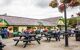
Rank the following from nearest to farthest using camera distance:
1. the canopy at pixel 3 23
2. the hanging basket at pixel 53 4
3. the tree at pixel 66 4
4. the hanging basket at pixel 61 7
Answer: the tree at pixel 66 4 → the hanging basket at pixel 53 4 → the hanging basket at pixel 61 7 → the canopy at pixel 3 23

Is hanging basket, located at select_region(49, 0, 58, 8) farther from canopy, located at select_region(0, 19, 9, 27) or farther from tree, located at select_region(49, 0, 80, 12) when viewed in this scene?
canopy, located at select_region(0, 19, 9, 27)

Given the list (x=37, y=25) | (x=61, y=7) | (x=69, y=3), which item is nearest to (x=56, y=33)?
(x=61, y=7)

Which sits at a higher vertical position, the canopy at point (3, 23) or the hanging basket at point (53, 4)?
the hanging basket at point (53, 4)

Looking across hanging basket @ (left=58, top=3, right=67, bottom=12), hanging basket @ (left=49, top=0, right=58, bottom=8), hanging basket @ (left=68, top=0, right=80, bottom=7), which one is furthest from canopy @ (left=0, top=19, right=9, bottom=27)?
hanging basket @ (left=68, top=0, right=80, bottom=7)

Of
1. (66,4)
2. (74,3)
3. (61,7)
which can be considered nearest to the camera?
(74,3)

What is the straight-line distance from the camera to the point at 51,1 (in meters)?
16.0

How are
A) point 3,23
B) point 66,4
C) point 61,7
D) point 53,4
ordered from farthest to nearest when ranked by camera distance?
point 3,23 → point 61,7 → point 53,4 → point 66,4

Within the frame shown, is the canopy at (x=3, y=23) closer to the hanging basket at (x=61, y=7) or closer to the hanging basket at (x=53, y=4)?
the hanging basket at (x=61, y=7)

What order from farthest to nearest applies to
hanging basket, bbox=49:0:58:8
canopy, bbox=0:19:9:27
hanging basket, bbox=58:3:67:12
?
canopy, bbox=0:19:9:27
hanging basket, bbox=58:3:67:12
hanging basket, bbox=49:0:58:8

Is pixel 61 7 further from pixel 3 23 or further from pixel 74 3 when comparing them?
pixel 3 23

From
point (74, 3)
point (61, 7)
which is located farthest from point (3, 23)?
Result: point (74, 3)

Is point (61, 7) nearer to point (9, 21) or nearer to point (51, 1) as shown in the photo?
point (51, 1)

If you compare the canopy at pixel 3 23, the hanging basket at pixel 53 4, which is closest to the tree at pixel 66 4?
the hanging basket at pixel 53 4

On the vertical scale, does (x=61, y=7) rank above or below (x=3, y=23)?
above
